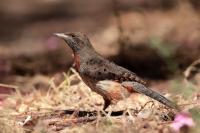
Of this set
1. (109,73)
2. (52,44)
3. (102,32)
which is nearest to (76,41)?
(109,73)

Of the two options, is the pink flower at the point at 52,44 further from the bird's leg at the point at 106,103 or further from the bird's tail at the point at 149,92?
the bird's tail at the point at 149,92

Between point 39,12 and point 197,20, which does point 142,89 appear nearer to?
point 197,20

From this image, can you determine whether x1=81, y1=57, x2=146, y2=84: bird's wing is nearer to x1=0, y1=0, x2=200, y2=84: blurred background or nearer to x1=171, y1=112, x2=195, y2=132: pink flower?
x1=171, y1=112, x2=195, y2=132: pink flower

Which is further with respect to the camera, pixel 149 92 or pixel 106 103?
pixel 106 103

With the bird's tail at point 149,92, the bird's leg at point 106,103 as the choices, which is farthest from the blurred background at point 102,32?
the bird's tail at point 149,92

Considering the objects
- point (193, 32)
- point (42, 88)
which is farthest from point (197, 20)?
point (42, 88)

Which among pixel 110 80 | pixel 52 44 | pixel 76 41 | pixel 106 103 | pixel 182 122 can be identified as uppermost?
pixel 52 44

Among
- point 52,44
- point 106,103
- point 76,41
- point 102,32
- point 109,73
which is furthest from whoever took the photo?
point 102,32

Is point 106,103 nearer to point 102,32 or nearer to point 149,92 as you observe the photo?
point 149,92

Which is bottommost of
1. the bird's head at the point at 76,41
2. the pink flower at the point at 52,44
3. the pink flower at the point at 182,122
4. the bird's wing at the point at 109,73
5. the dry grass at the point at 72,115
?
the pink flower at the point at 182,122
